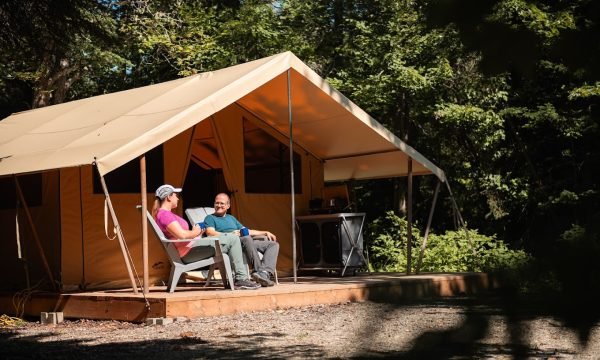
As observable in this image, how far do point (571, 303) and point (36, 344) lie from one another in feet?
16.0

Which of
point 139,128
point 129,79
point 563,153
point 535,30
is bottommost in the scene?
point 563,153

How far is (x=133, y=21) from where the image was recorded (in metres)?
14.7

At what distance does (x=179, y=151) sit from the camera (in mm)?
8477

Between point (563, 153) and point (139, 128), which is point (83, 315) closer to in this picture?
point (139, 128)

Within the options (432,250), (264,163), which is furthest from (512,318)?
(432,250)

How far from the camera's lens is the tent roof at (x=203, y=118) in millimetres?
6762

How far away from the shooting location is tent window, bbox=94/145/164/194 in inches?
315

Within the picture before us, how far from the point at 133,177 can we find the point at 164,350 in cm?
374

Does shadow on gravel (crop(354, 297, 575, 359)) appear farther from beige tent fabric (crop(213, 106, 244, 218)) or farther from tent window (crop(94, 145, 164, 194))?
beige tent fabric (crop(213, 106, 244, 218))

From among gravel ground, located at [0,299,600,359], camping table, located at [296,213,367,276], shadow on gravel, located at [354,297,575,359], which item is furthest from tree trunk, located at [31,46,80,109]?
shadow on gravel, located at [354,297,575,359]

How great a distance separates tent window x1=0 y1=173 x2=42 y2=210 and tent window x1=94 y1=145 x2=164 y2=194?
0.64 m

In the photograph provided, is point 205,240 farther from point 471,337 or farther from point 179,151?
point 471,337

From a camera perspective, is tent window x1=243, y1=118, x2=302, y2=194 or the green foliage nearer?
tent window x1=243, y1=118, x2=302, y2=194

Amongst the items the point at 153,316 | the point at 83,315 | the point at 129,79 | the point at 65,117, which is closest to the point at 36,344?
the point at 153,316
